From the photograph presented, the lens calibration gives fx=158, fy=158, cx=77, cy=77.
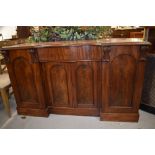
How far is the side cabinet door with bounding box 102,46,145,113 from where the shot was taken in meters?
1.78

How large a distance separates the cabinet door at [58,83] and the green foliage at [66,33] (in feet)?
1.46

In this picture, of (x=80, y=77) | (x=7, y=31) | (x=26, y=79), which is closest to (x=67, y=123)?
(x=80, y=77)

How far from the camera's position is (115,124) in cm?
207

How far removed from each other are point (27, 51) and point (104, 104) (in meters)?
1.19

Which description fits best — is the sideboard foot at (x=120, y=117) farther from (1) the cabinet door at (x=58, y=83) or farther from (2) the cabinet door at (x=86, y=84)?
(1) the cabinet door at (x=58, y=83)

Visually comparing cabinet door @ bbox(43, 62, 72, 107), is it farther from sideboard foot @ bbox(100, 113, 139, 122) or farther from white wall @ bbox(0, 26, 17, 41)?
white wall @ bbox(0, 26, 17, 41)

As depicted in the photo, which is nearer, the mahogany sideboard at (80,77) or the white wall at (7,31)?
the mahogany sideboard at (80,77)

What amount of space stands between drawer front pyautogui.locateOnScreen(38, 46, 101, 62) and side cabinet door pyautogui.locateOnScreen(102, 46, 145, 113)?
130 mm

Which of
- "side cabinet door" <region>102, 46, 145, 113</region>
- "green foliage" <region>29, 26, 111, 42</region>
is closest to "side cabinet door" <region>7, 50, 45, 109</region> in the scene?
"green foliage" <region>29, 26, 111, 42</region>

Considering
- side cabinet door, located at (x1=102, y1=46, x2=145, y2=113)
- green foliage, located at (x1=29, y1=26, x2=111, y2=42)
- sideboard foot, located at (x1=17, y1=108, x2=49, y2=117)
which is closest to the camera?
side cabinet door, located at (x1=102, y1=46, x2=145, y2=113)

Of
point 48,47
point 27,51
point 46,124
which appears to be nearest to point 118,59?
point 48,47

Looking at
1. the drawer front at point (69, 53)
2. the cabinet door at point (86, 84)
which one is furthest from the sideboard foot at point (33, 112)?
the drawer front at point (69, 53)

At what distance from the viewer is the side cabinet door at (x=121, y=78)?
1778 mm

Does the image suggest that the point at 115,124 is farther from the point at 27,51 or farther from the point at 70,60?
the point at 27,51
